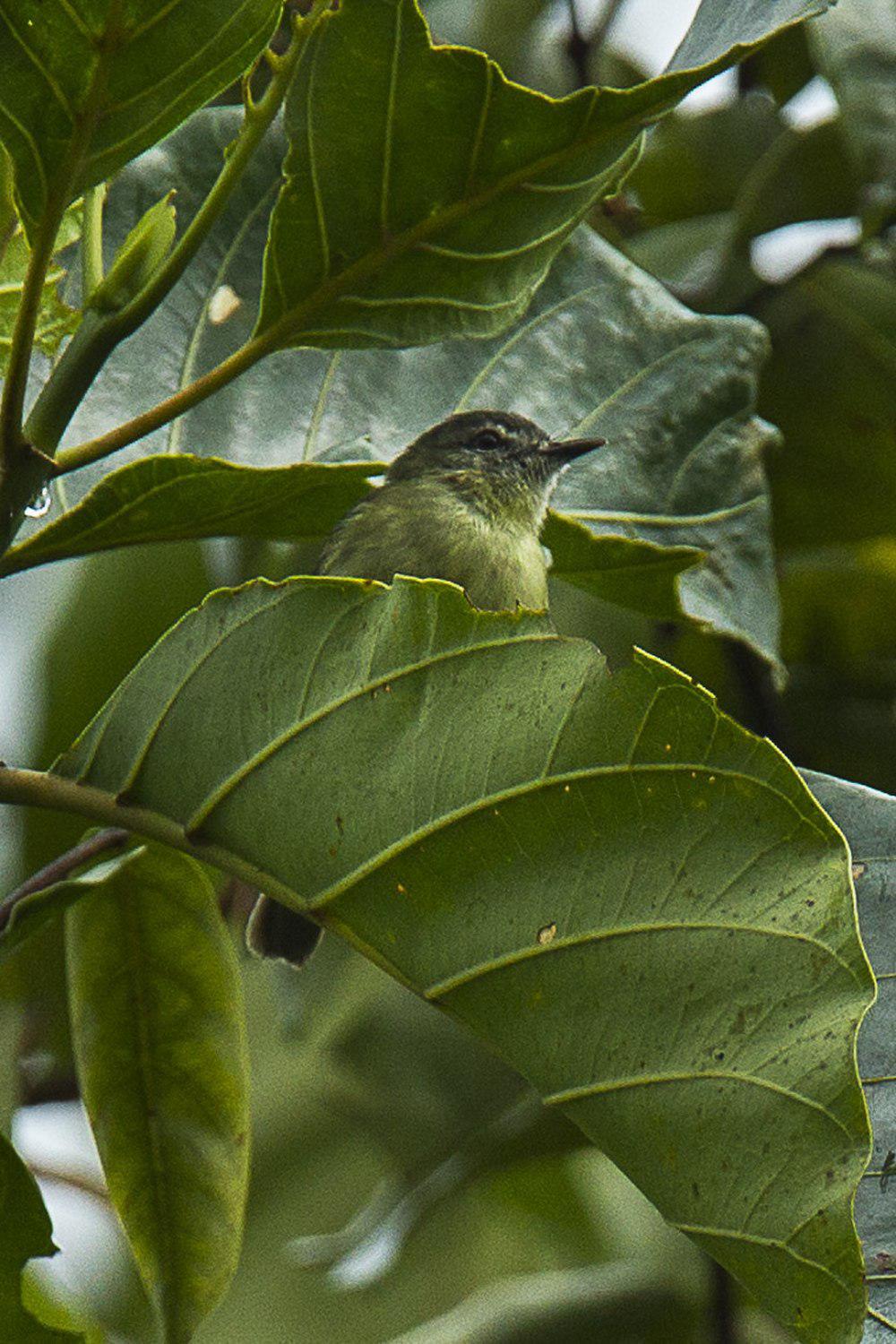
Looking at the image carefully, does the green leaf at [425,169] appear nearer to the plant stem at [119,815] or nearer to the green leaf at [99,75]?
the green leaf at [99,75]

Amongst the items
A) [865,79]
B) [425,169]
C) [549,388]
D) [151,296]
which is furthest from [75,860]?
[865,79]

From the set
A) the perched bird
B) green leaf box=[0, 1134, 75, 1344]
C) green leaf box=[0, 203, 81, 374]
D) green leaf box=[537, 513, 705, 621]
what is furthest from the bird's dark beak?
green leaf box=[0, 1134, 75, 1344]

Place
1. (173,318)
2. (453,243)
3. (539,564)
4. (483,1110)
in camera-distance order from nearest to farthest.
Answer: (453,243), (173,318), (539,564), (483,1110)

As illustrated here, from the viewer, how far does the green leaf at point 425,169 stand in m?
1.17

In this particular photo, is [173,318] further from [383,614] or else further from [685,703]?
[685,703]

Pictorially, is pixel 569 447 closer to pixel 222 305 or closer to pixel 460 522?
pixel 460 522

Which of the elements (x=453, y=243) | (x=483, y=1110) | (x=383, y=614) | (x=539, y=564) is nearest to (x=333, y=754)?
(x=383, y=614)

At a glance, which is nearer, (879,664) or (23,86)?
(23,86)

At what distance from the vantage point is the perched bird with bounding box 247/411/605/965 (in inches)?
87.0

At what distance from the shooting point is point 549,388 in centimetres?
206

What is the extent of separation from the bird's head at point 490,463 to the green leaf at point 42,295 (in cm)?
75

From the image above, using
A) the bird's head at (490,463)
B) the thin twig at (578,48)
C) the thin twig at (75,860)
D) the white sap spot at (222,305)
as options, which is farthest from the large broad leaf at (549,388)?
the thin twig at (578,48)

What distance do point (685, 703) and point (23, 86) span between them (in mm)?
585

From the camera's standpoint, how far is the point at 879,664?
8.55 ft
